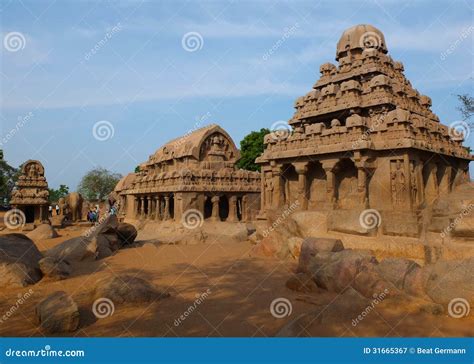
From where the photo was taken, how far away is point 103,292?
7969mm

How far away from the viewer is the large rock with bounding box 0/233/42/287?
943 centimetres

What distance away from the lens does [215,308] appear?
7.51m

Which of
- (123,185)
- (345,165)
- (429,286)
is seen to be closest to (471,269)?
(429,286)

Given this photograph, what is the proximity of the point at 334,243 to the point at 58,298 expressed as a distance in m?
7.49

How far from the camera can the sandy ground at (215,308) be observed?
6062mm

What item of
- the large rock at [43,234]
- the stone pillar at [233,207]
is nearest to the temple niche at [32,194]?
the large rock at [43,234]

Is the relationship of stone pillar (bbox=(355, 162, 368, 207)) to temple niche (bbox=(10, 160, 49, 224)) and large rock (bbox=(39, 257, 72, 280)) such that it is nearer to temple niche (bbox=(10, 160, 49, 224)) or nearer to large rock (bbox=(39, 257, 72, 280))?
large rock (bbox=(39, 257, 72, 280))

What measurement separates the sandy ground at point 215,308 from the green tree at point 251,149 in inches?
1235

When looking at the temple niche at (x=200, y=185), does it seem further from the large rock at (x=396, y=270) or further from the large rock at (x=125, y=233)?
the large rock at (x=396, y=270)

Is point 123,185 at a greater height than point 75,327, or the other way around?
point 123,185

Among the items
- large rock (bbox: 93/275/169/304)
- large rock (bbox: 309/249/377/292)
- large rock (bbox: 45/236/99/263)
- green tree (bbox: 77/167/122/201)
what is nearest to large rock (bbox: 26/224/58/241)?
large rock (bbox: 45/236/99/263)

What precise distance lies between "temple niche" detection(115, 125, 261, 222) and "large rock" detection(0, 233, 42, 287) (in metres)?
14.8

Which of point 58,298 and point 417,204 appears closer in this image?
point 58,298

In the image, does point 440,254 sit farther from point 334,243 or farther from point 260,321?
point 260,321
